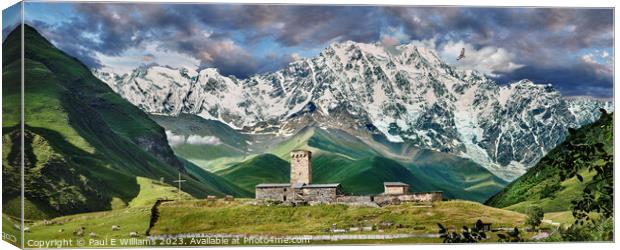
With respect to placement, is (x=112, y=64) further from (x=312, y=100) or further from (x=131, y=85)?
(x=312, y=100)

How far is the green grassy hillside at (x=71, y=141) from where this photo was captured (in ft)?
171

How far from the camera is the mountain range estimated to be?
215ft

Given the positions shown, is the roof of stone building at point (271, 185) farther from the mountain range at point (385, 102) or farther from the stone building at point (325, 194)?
the mountain range at point (385, 102)

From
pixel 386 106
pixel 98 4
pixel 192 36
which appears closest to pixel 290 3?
pixel 192 36

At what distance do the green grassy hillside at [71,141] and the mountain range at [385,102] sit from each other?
19.9ft

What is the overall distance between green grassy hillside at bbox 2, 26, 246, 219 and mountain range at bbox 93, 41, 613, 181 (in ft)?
19.9

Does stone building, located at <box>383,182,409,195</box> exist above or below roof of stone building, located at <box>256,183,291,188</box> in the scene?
below

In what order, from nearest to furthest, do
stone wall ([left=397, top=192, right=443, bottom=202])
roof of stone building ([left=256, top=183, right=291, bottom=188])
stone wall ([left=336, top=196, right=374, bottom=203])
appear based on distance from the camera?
stone wall ([left=336, top=196, right=374, bottom=203]) < stone wall ([left=397, top=192, right=443, bottom=202]) < roof of stone building ([left=256, top=183, right=291, bottom=188])

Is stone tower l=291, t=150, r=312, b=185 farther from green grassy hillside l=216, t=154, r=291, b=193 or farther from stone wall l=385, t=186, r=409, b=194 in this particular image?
stone wall l=385, t=186, r=409, b=194

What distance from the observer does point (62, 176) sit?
65.4 metres

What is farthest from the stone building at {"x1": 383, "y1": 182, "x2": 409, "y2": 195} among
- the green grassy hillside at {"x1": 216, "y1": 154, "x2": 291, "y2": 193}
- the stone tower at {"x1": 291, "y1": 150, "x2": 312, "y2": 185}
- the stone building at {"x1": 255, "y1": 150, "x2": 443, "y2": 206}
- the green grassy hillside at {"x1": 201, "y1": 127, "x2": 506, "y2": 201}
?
the green grassy hillside at {"x1": 216, "y1": 154, "x2": 291, "y2": 193}

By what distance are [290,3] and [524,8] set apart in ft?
51.2

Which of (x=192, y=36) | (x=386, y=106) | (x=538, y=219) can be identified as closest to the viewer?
(x=538, y=219)

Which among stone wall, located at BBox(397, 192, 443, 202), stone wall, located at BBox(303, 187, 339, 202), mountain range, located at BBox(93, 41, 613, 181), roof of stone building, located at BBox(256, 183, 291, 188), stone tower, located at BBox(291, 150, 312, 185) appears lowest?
stone wall, located at BBox(397, 192, 443, 202)
